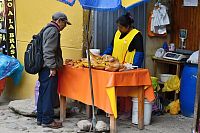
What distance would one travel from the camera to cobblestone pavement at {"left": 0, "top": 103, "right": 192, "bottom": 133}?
23.0ft

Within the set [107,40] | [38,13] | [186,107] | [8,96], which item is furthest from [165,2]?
[8,96]

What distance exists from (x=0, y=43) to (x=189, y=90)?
4333 millimetres

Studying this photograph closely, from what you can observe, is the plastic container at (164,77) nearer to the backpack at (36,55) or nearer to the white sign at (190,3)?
the white sign at (190,3)

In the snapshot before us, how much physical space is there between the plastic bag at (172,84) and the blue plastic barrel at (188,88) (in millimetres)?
175

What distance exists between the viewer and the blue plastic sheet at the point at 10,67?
29.0ft

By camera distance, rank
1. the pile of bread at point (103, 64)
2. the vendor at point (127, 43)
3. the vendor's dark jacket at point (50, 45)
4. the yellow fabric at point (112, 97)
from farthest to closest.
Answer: the vendor at point (127, 43) < the vendor's dark jacket at point (50, 45) < the pile of bread at point (103, 64) < the yellow fabric at point (112, 97)

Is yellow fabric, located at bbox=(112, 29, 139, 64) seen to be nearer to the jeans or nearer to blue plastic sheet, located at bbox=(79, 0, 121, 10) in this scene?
the jeans

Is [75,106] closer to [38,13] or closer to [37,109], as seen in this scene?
[37,109]

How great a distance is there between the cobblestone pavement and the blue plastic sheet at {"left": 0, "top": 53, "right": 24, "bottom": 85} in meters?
1.08

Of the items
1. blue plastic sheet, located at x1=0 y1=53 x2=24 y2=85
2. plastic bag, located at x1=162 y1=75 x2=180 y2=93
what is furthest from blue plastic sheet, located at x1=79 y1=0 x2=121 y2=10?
blue plastic sheet, located at x1=0 y1=53 x2=24 y2=85

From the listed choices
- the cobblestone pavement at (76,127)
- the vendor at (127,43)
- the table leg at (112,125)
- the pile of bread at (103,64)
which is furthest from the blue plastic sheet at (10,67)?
the table leg at (112,125)

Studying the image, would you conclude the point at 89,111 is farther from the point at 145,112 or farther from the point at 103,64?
the point at 103,64

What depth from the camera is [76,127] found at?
7.16 metres

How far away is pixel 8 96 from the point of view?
9922 mm
